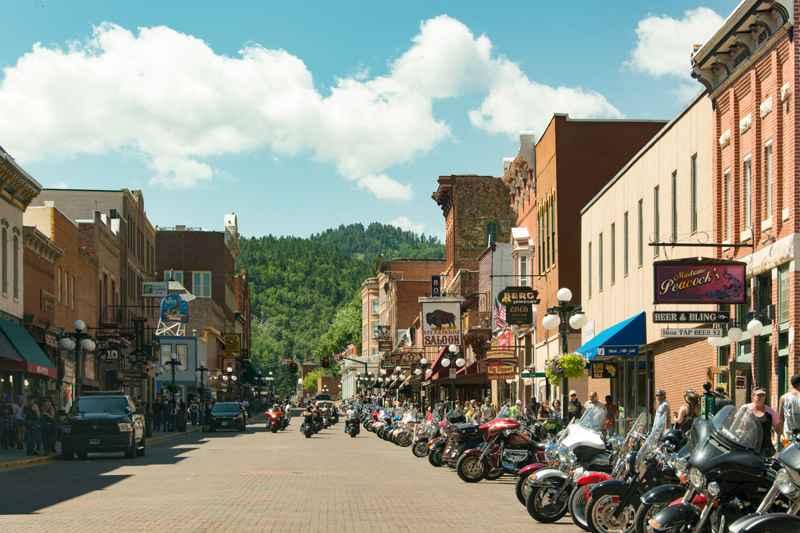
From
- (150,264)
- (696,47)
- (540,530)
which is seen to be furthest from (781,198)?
(150,264)

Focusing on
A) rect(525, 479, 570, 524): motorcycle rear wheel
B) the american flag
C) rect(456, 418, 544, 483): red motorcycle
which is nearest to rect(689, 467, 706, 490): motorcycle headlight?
rect(525, 479, 570, 524): motorcycle rear wheel

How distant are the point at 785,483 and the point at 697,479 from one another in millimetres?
1440

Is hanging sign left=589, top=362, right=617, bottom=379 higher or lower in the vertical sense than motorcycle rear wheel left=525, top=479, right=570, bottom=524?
higher

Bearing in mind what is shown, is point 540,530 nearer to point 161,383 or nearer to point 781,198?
point 781,198

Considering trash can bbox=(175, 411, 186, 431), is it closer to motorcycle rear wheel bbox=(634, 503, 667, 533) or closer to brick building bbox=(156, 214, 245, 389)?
motorcycle rear wheel bbox=(634, 503, 667, 533)

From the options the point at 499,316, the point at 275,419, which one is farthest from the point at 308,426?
the point at 499,316

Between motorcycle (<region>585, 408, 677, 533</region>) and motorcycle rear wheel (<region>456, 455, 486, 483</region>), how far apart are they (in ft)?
37.2

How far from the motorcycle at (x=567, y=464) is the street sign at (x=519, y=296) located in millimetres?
32814

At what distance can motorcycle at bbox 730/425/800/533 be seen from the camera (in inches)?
442

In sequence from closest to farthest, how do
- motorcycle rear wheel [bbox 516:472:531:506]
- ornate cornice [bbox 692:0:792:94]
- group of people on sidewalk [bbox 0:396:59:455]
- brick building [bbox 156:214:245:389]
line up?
motorcycle rear wheel [bbox 516:472:531:506] < ornate cornice [bbox 692:0:792:94] < group of people on sidewalk [bbox 0:396:59:455] < brick building [bbox 156:214:245:389]

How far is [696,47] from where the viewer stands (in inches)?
1328

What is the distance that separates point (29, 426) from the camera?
40375 millimetres

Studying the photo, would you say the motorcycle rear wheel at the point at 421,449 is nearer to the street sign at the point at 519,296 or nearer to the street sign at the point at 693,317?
the street sign at the point at 519,296

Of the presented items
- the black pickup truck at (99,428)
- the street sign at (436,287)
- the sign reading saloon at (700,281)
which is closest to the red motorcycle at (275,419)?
the black pickup truck at (99,428)
